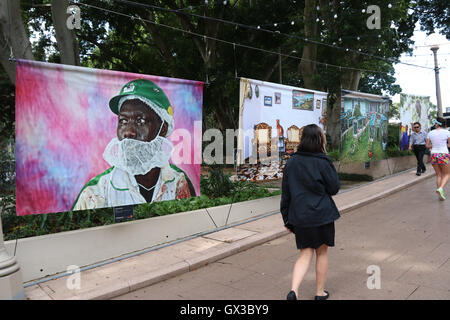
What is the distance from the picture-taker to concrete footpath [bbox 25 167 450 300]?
390 centimetres

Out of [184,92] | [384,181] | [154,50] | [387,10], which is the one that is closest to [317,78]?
[387,10]

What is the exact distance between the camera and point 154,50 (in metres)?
19.7

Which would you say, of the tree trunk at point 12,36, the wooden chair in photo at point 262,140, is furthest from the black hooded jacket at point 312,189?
the tree trunk at point 12,36

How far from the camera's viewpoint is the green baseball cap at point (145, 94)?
518 cm

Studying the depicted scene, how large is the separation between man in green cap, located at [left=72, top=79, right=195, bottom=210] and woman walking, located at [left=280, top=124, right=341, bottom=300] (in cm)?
281

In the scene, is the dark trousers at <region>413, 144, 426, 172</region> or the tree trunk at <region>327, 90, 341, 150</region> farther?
the tree trunk at <region>327, 90, 341, 150</region>

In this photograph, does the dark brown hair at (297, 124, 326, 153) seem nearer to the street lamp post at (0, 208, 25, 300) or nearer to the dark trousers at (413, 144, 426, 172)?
the street lamp post at (0, 208, 25, 300)

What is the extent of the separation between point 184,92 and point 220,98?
986cm

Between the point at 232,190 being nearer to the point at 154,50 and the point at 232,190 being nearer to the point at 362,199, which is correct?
the point at 362,199

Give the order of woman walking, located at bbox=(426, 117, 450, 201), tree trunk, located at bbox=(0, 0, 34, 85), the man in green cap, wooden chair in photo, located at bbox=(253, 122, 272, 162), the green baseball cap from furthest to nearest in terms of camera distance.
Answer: woman walking, located at bbox=(426, 117, 450, 201) → wooden chair in photo, located at bbox=(253, 122, 272, 162) → tree trunk, located at bbox=(0, 0, 34, 85) → the green baseball cap → the man in green cap

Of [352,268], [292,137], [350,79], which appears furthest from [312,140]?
[350,79]

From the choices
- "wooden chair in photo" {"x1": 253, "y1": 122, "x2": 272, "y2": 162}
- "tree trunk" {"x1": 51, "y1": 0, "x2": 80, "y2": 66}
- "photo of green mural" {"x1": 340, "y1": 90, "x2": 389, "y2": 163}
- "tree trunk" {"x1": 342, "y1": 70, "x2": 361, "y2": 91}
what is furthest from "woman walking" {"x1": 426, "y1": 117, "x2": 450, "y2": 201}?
"tree trunk" {"x1": 51, "y1": 0, "x2": 80, "y2": 66}

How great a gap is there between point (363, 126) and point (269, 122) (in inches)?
187

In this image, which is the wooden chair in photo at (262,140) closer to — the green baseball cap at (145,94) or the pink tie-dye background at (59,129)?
the green baseball cap at (145,94)
